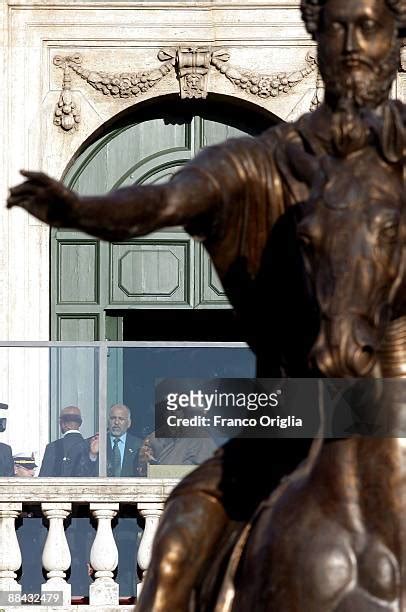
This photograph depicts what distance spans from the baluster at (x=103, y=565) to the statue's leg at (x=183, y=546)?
36.5 ft

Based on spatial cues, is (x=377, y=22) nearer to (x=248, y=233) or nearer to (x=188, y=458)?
(x=248, y=233)

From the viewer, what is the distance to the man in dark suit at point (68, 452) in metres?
16.1

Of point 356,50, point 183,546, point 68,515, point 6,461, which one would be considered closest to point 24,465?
point 6,461

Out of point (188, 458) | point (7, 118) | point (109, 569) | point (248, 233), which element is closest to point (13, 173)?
→ point (7, 118)

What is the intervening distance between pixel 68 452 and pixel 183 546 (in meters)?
11.0

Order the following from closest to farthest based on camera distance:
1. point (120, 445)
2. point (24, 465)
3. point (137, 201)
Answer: point (137, 201) → point (120, 445) → point (24, 465)

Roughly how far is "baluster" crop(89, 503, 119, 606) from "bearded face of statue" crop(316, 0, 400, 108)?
11.4 metres

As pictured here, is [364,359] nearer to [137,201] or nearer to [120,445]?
[137,201]

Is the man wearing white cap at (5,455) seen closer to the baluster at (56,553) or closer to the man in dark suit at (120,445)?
the baluster at (56,553)

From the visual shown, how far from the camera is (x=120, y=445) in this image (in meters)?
16.4

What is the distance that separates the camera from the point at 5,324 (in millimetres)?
20391

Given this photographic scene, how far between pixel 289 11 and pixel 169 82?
109 cm

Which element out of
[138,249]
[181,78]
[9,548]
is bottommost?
[9,548]

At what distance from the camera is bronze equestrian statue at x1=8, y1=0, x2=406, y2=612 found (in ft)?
17.9
